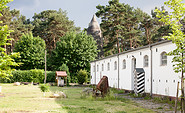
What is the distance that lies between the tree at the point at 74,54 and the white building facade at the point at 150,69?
14408 millimetres

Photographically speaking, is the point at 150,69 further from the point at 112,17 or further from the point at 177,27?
the point at 112,17

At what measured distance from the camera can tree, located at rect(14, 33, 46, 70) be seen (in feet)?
144

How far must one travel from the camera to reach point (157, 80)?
16.7 m

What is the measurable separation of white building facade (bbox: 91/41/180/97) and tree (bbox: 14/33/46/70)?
21.3 m

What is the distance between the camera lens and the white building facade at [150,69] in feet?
49.9

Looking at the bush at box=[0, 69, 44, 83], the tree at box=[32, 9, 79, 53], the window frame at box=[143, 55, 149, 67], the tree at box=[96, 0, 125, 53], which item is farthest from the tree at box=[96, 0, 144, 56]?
the window frame at box=[143, 55, 149, 67]

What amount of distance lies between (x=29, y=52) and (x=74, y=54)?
28.8 feet

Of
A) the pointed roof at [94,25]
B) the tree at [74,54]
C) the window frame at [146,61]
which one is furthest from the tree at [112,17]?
the window frame at [146,61]

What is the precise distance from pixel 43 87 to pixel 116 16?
29.7 meters

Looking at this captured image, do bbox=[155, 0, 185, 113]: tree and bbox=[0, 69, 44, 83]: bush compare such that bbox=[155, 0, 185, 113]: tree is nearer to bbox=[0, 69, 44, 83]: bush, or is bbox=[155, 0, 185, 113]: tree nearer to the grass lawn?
the grass lawn

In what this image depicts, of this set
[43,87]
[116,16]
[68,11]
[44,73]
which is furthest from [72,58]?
[43,87]

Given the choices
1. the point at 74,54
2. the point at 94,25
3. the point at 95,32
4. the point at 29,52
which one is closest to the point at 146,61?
the point at 74,54

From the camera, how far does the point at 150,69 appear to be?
58.2 feet

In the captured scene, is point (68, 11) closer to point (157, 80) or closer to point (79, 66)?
point (79, 66)
